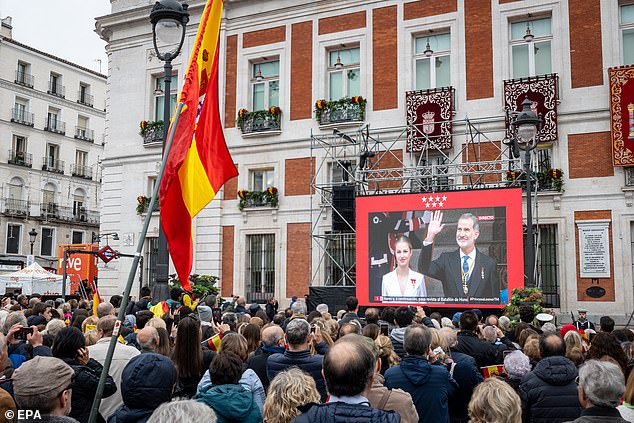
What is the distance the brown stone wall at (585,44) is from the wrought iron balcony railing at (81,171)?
133 ft

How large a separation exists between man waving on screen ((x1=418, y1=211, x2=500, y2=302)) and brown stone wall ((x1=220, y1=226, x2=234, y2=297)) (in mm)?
8271

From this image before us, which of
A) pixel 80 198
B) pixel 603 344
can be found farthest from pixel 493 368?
pixel 80 198

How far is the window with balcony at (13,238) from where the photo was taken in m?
43.4

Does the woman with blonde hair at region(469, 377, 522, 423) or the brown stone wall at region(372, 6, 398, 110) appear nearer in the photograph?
the woman with blonde hair at region(469, 377, 522, 423)

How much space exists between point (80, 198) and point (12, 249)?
8059 mm

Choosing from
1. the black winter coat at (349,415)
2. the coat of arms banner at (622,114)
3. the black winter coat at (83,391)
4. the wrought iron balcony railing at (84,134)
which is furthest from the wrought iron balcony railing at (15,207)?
the black winter coat at (349,415)

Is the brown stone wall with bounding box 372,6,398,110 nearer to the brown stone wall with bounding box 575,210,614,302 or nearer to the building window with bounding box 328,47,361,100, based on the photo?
the building window with bounding box 328,47,361,100

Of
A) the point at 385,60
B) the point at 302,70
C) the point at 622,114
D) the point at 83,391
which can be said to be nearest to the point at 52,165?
the point at 302,70

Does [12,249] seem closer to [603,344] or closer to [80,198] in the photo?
[80,198]

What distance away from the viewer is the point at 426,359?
514 centimetres

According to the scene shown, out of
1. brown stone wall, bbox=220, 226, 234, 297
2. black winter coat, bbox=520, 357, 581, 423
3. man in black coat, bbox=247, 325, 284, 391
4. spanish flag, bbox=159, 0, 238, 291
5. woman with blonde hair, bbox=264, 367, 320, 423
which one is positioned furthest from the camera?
brown stone wall, bbox=220, 226, 234, 297

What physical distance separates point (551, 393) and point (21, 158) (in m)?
46.3

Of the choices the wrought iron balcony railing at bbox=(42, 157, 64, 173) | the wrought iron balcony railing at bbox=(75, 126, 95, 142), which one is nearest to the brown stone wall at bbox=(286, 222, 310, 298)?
the wrought iron balcony railing at bbox=(42, 157, 64, 173)

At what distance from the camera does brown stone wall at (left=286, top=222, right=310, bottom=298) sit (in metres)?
21.9
